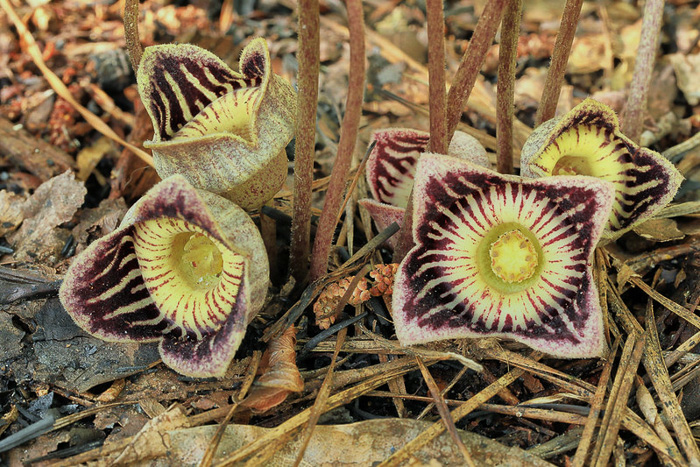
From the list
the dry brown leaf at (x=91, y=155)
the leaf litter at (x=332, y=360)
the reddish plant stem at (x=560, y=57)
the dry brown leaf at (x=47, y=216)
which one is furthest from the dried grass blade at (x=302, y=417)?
the dry brown leaf at (x=91, y=155)

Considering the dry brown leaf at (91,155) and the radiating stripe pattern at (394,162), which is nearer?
the radiating stripe pattern at (394,162)

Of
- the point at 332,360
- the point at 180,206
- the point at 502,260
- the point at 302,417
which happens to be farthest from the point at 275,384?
the point at 502,260

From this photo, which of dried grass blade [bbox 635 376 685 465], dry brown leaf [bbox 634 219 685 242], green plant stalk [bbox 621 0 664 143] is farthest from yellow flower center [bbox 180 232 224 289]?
green plant stalk [bbox 621 0 664 143]

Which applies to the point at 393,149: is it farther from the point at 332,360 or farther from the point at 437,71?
the point at 332,360

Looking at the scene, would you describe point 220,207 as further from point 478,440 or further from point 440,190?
point 478,440

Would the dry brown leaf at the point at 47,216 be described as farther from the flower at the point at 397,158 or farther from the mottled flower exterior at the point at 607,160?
the mottled flower exterior at the point at 607,160
